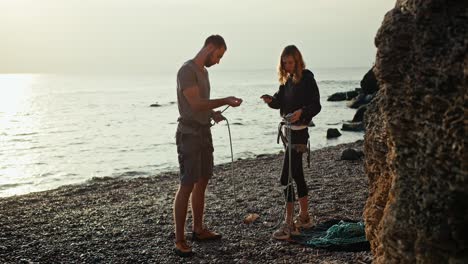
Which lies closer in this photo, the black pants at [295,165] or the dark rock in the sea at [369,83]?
the black pants at [295,165]

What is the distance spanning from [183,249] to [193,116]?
171 cm

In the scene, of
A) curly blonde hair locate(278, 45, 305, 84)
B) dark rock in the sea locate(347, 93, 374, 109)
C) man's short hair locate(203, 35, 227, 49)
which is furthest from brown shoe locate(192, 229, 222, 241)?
dark rock in the sea locate(347, 93, 374, 109)

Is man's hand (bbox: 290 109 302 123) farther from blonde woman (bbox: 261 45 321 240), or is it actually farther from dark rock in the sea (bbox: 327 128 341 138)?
dark rock in the sea (bbox: 327 128 341 138)

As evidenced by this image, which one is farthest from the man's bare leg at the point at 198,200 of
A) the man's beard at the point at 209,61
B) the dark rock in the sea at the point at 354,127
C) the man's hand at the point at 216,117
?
the dark rock in the sea at the point at 354,127

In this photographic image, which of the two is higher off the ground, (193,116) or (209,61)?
(209,61)

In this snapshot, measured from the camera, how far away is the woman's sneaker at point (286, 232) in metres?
6.51

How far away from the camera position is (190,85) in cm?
593

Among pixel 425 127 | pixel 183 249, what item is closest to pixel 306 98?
pixel 183 249

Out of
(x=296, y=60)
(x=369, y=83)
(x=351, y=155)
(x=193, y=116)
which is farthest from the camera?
(x=369, y=83)

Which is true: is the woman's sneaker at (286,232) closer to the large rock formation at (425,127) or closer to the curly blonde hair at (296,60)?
the curly blonde hair at (296,60)

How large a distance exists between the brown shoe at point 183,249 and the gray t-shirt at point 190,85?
1458 millimetres

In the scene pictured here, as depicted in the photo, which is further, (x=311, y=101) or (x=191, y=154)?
(x=311, y=101)

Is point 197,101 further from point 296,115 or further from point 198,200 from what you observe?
point 198,200

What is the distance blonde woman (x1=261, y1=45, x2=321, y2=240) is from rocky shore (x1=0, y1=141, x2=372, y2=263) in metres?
0.68
